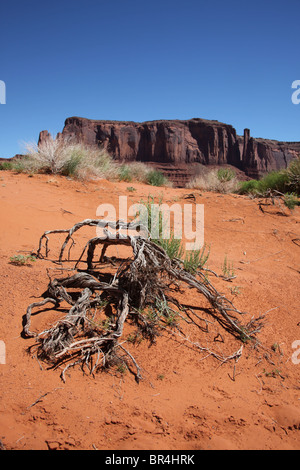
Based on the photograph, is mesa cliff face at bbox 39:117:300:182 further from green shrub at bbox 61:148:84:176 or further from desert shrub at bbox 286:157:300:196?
green shrub at bbox 61:148:84:176

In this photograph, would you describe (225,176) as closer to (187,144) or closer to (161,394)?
(161,394)

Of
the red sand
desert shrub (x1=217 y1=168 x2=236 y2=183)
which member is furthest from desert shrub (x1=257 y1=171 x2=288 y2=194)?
the red sand

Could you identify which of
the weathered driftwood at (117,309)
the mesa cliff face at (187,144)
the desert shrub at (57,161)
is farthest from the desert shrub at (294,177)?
the mesa cliff face at (187,144)

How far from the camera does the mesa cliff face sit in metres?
57.7

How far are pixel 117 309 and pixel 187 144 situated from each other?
5994cm

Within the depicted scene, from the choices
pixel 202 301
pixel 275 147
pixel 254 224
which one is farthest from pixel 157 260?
pixel 275 147

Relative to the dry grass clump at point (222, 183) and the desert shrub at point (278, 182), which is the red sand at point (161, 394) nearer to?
the desert shrub at point (278, 182)

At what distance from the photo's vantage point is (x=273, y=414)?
215 cm

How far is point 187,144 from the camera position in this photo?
5950 cm

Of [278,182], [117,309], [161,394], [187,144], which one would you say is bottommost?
[161,394]

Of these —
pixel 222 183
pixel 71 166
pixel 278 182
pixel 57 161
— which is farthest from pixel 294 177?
pixel 57 161

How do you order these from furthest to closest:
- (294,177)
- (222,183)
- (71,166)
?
(222,183) < (71,166) < (294,177)

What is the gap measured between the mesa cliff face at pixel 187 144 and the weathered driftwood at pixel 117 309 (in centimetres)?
5463
